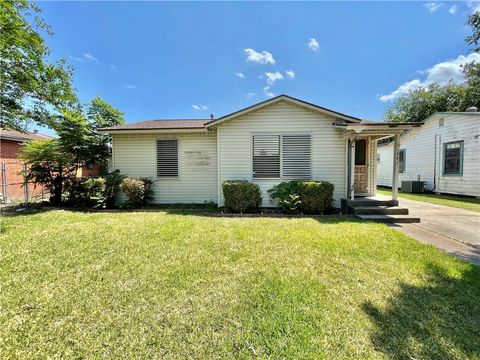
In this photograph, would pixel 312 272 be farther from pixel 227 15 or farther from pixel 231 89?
pixel 231 89

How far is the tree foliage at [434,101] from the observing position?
2528 cm

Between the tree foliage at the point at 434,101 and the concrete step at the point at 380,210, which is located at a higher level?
the tree foliage at the point at 434,101

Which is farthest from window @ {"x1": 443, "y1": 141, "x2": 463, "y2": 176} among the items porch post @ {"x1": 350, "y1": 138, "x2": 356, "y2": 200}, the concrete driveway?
porch post @ {"x1": 350, "y1": 138, "x2": 356, "y2": 200}

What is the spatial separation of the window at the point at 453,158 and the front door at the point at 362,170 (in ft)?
24.1

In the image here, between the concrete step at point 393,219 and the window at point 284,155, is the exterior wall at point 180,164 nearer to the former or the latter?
the window at point 284,155

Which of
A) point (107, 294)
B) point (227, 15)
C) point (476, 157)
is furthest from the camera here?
point (476, 157)

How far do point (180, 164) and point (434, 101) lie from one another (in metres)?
34.7

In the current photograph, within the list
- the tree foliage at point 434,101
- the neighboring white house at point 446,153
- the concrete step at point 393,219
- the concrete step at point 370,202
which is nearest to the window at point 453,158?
the neighboring white house at point 446,153

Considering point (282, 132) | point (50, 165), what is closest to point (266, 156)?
point (282, 132)

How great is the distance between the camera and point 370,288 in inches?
120

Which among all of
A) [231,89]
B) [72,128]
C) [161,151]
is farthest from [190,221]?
[231,89]

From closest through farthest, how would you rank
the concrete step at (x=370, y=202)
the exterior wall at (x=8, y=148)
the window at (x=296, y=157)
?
the concrete step at (x=370, y=202), the window at (x=296, y=157), the exterior wall at (x=8, y=148)

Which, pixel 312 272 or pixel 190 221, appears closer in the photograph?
pixel 312 272

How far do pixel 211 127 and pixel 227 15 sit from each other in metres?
6.04
